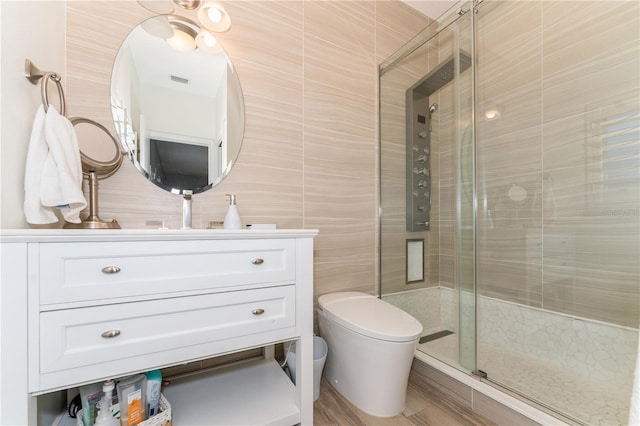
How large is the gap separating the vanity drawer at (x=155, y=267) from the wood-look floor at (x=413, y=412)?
0.73 meters

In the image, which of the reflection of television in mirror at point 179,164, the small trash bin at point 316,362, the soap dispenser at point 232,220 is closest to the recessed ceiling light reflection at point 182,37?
the reflection of television in mirror at point 179,164

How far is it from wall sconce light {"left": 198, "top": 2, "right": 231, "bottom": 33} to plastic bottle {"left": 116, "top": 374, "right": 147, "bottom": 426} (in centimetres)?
159

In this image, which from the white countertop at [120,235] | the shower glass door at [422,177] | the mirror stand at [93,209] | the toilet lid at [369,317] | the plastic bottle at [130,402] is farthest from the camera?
the shower glass door at [422,177]

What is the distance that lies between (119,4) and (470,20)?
1857mm

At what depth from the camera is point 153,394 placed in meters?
0.95

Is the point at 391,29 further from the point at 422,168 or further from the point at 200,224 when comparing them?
the point at 200,224

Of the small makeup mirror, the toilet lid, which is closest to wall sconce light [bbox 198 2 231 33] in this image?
the small makeup mirror

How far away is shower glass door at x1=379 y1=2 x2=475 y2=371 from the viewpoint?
1794 millimetres

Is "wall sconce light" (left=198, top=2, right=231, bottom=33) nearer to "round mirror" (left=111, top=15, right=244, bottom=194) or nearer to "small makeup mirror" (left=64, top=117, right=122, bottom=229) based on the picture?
"round mirror" (left=111, top=15, right=244, bottom=194)

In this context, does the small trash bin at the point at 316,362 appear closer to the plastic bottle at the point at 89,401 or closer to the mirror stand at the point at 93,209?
the plastic bottle at the point at 89,401

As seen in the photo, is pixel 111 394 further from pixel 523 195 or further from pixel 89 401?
pixel 523 195

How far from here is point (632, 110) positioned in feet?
4.11

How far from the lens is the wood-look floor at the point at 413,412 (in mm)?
1207

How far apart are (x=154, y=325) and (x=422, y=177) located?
1.84m
